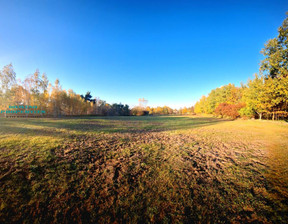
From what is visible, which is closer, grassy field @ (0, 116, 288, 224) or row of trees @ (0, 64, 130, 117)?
grassy field @ (0, 116, 288, 224)

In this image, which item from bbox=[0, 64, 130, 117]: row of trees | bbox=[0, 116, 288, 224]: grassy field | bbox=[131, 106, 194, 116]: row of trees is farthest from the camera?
bbox=[131, 106, 194, 116]: row of trees

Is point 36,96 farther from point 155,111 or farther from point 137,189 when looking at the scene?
point 155,111

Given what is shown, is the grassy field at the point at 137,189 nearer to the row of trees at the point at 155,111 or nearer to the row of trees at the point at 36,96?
the row of trees at the point at 36,96

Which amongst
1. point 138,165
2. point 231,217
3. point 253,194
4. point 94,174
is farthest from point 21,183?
point 253,194

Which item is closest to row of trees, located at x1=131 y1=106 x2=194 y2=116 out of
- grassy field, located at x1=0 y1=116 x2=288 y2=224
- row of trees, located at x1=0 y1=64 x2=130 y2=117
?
row of trees, located at x1=0 y1=64 x2=130 y2=117

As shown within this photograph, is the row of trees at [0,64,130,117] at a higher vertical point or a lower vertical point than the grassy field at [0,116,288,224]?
higher

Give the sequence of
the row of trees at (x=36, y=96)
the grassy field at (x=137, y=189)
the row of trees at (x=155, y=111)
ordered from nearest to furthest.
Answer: the grassy field at (x=137, y=189) → the row of trees at (x=36, y=96) → the row of trees at (x=155, y=111)

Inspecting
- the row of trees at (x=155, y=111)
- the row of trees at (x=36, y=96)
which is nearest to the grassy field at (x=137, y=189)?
the row of trees at (x=36, y=96)

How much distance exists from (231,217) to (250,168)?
10.4ft

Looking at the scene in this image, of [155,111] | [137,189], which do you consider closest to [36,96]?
[137,189]

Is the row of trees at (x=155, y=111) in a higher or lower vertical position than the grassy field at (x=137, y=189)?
higher

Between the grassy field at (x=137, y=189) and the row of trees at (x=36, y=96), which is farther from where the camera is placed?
the row of trees at (x=36, y=96)

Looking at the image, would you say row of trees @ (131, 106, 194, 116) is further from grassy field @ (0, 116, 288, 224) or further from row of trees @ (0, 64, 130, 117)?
grassy field @ (0, 116, 288, 224)

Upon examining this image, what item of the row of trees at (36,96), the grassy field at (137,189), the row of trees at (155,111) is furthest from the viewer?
the row of trees at (155,111)
